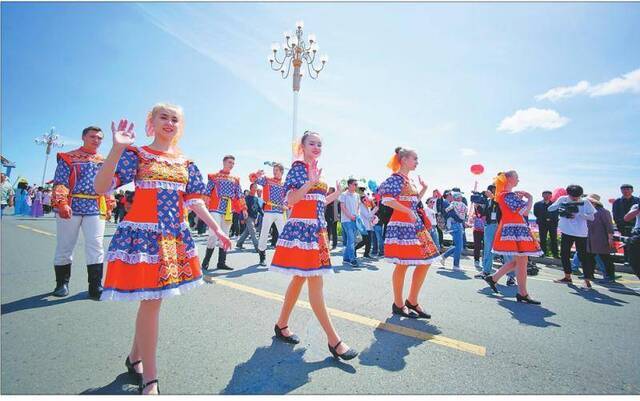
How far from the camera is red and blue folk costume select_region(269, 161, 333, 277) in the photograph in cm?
287

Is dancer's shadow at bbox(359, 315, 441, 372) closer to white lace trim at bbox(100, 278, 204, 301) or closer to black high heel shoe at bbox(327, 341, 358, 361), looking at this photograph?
black high heel shoe at bbox(327, 341, 358, 361)

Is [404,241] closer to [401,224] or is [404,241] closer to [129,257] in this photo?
[401,224]

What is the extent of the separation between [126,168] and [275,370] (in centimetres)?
203

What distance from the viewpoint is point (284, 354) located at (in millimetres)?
Result: 2828

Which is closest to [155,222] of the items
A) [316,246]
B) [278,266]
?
[278,266]

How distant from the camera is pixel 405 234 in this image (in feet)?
13.1

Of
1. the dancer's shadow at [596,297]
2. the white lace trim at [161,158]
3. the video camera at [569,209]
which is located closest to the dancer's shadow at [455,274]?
the dancer's shadow at [596,297]

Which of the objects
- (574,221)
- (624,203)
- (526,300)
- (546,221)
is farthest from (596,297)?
(546,221)

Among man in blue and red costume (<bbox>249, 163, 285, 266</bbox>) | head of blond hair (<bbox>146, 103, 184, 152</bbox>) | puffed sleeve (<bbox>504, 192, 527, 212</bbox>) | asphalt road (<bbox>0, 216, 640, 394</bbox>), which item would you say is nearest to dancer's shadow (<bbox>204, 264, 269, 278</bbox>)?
man in blue and red costume (<bbox>249, 163, 285, 266</bbox>)

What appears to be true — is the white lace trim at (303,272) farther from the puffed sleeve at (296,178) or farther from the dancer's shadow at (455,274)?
the dancer's shadow at (455,274)

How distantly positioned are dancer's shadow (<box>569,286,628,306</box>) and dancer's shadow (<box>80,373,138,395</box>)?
269 inches

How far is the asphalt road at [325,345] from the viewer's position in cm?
238

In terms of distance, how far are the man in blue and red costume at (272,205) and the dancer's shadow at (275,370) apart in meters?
4.33
